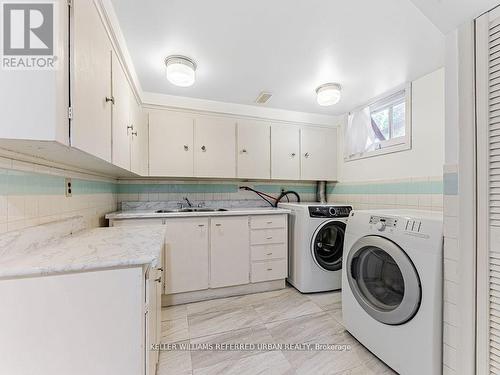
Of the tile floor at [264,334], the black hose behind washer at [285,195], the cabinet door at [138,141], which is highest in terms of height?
the cabinet door at [138,141]

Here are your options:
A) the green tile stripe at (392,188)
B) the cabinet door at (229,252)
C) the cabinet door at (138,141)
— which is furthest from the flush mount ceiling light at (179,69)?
the green tile stripe at (392,188)

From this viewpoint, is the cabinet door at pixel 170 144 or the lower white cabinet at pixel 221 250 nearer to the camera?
the lower white cabinet at pixel 221 250

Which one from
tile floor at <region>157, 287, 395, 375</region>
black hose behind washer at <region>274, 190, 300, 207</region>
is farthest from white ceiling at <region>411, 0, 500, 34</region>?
black hose behind washer at <region>274, 190, 300, 207</region>

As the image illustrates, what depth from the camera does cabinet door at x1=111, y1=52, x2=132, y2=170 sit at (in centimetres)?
137

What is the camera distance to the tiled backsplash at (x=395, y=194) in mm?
1856

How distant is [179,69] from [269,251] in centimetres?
195

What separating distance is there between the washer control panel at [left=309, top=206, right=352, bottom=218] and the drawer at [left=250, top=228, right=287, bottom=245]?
1.34ft

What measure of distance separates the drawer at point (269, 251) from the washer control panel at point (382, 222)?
1198 mm

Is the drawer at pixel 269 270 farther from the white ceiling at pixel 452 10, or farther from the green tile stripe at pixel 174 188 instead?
the white ceiling at pixel 452 10

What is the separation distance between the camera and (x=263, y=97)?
2.46m

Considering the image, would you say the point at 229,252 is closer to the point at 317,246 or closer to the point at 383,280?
the point at 317,246

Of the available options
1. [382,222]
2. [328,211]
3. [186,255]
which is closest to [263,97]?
[328,211]

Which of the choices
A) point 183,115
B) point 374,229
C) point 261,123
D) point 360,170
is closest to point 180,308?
point 374,229

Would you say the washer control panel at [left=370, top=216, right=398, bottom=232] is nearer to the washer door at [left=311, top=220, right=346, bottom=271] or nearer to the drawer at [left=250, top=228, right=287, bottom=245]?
the washer door at [left=311, top=220, right=346, bottom=271]
